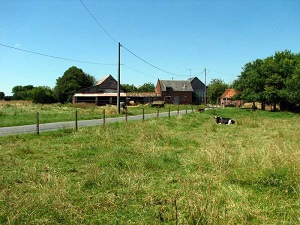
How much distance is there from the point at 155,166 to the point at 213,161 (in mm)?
1607

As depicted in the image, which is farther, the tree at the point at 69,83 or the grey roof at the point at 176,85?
the tree at the point at 69,83

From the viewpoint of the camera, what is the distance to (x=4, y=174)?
21.2 ft

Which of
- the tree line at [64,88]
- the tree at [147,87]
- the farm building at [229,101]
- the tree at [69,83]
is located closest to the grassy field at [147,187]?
the farm building at [229,101]

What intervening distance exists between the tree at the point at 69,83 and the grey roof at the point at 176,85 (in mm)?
26465

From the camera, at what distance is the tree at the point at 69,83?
8081 centimetres

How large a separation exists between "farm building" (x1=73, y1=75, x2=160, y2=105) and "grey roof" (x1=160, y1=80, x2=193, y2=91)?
4.15 m

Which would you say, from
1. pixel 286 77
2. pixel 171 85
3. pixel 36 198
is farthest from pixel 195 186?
pixel 171 85

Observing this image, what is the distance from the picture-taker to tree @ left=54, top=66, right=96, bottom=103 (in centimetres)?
8081

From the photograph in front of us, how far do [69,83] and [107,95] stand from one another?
2095cm

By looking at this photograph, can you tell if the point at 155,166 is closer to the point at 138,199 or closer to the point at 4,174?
the point at 138,199

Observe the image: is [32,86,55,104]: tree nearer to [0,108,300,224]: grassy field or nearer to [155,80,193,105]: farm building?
[155,80,193,105]: farm building

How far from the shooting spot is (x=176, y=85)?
75875mm

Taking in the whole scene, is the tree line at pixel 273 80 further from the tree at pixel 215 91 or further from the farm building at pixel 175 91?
the tree at pixel 215 91

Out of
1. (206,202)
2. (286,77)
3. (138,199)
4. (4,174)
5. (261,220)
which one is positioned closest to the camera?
(261,220)
